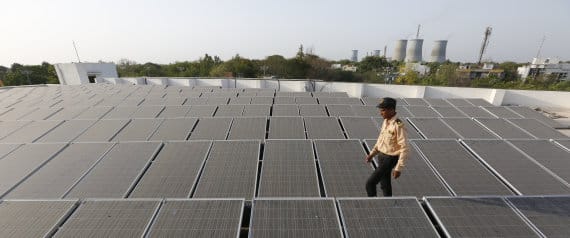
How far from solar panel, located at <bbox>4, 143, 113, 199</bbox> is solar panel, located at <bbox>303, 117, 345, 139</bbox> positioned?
5.41 m

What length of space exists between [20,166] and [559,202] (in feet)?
33.4

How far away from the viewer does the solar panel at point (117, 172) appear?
172 inches

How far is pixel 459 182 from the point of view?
4652 mm

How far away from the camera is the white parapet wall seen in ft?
64.4

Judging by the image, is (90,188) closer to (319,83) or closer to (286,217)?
(286,217)

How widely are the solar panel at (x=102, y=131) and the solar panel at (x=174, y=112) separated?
1659 mm

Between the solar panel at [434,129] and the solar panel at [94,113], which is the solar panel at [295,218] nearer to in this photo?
the solar panel at [434,129]

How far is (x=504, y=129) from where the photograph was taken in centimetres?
789

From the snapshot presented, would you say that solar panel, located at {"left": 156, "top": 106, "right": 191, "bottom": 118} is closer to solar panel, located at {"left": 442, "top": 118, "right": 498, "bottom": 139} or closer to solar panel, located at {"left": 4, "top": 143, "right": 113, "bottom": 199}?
solar panel, located at {"left": 4, "top": 143, "right": 113, "bottom": 199}

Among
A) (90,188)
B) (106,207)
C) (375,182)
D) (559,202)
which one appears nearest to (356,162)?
(375,182)

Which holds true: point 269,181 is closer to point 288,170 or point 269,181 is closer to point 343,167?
point 288,170

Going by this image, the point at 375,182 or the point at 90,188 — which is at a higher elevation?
the point at 375,182

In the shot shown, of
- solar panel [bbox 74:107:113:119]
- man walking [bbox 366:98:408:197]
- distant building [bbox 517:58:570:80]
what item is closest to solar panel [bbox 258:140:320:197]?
man walking [bbox 366:98:408:197]

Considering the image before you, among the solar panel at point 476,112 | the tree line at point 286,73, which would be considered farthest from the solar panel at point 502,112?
the tree line at point 286,73
